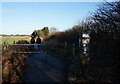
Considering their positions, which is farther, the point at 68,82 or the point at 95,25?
the point at 95,25

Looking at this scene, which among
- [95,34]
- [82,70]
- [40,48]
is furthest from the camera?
[40,48]

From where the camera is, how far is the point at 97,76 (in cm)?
768

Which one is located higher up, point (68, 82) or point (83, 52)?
point (83, 52)

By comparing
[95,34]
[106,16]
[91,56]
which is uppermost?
[106,16]

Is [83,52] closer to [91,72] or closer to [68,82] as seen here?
[91,72]

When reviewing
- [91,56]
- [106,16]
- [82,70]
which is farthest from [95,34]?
[82,70]

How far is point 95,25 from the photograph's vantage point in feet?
51.5

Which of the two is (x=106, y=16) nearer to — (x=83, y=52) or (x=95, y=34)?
(x=95, y=34)

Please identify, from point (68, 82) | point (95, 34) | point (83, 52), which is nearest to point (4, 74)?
point (68, 82)

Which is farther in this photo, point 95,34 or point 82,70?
point 95,34

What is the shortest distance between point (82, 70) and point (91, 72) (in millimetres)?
401

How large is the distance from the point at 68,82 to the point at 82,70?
965 millimetres

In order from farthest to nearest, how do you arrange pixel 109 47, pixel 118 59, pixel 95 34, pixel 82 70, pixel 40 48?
pixel 40 48 → pixel 95 34 → pixel 109 47 → pixel 118 59 → pixel 82 70

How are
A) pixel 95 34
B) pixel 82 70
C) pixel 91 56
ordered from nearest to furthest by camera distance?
pixel 82 70 → pixel 91 56 → pixel 95 34
